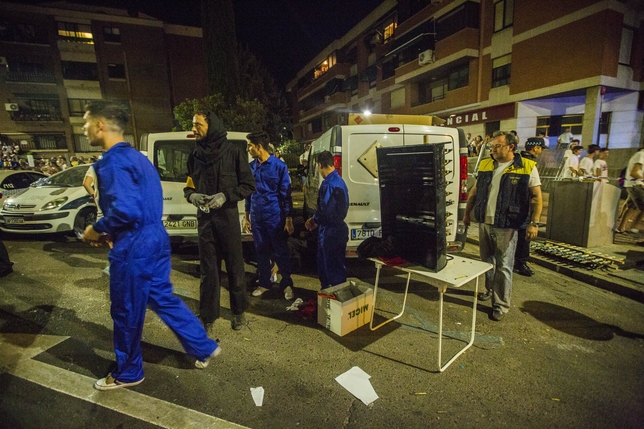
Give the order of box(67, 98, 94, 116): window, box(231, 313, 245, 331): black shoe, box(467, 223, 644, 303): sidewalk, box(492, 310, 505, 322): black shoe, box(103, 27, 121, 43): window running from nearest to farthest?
box(231, 313, 245, 331): black shoe → box(492, 310, 505, 322): black shoe → box(467, 223, 644, 303): sidewalk → box(103, 27, 121, 43): window → box(67, 98, 94, 116): window

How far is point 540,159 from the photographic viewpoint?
12.7 meters

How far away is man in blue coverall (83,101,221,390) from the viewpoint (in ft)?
7.25

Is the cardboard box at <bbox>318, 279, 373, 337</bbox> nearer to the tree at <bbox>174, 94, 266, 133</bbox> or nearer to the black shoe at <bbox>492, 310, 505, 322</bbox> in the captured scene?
the black shoe at <bbox>492, 310, 505, 322</bbox>

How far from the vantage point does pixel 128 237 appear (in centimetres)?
228

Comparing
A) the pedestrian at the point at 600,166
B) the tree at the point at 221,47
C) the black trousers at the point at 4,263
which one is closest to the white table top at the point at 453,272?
the black trousers at the point at 4,263

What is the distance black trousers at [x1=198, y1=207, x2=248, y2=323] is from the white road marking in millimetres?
1046

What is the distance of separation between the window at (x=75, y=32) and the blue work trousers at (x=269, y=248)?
122 ft

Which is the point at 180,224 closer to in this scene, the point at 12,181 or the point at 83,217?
the point at 83,217

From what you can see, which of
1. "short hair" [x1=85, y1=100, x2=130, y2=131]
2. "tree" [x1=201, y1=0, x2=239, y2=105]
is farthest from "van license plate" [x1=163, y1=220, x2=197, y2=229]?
"tree" [x1=201, y1=0, x2=239, y2=105]

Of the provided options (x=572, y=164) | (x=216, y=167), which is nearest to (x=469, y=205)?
(x=216, y=167)

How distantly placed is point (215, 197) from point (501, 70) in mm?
20440

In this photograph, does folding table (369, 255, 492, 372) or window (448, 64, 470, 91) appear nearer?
folding table (369, 255, 492, 372)

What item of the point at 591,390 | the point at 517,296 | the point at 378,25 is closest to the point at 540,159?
the point at 517,296

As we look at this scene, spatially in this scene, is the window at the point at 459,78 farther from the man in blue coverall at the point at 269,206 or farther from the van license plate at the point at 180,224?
the van license plate at the point at 180,224
